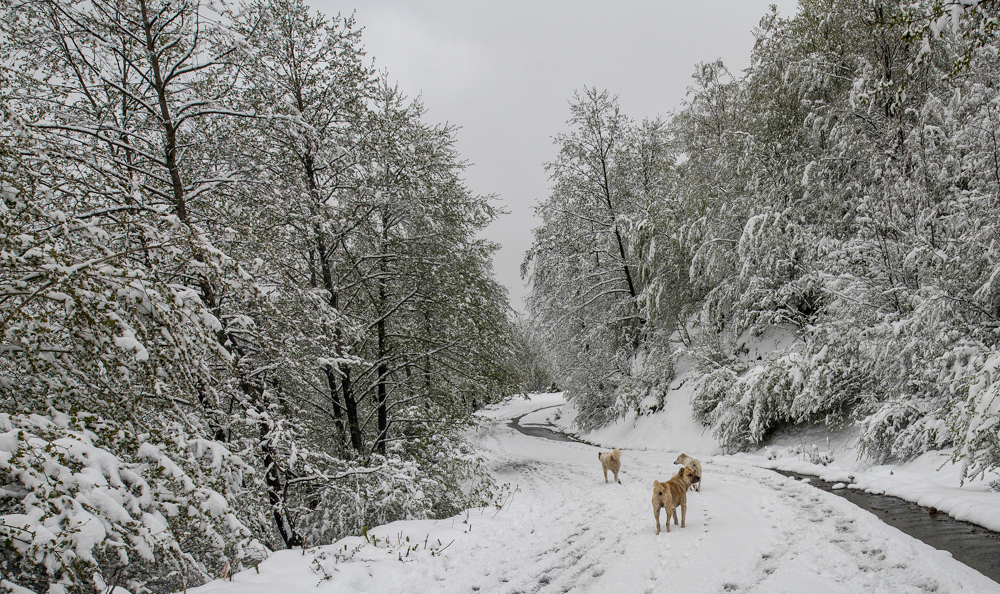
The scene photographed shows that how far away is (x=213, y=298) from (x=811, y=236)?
12.3 metres

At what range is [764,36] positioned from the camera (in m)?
14.0

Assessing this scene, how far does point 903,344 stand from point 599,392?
14387 millimetres

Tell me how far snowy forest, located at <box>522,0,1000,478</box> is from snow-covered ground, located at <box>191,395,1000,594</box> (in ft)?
4.86

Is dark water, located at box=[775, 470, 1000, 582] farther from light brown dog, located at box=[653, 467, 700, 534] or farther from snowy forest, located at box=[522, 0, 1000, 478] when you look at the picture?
light brown dog, located at box=[653, 467, 700, 534]

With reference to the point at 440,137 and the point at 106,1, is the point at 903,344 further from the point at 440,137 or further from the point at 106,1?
the point at 106,1

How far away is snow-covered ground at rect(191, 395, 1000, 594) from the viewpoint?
152 inches

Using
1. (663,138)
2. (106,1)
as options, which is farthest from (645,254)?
(106,1)

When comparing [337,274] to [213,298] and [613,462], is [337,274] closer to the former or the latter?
[213,298]

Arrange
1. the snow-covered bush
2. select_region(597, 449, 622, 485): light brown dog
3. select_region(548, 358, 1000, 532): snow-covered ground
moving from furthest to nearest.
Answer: select_region(597, 449, 622, 485): light brown dog < select_region(548, 358, 1000, 532): snow-covered ground < the snow-covered bush

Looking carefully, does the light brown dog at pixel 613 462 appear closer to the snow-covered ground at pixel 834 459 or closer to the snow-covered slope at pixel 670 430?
the snow-covered ground at pixel 834 459

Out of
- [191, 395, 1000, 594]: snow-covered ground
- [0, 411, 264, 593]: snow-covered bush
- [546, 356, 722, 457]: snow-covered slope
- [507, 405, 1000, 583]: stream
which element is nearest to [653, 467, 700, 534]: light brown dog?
[191, 395, 1000, 594]: snow-covered ground

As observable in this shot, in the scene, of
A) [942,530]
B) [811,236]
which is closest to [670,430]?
[811,236]

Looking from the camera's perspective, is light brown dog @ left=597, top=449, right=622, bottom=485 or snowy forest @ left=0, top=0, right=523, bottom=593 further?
light brown dog @ left=597, top=449, right=622, bottom=485

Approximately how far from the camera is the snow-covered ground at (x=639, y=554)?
3854mm
